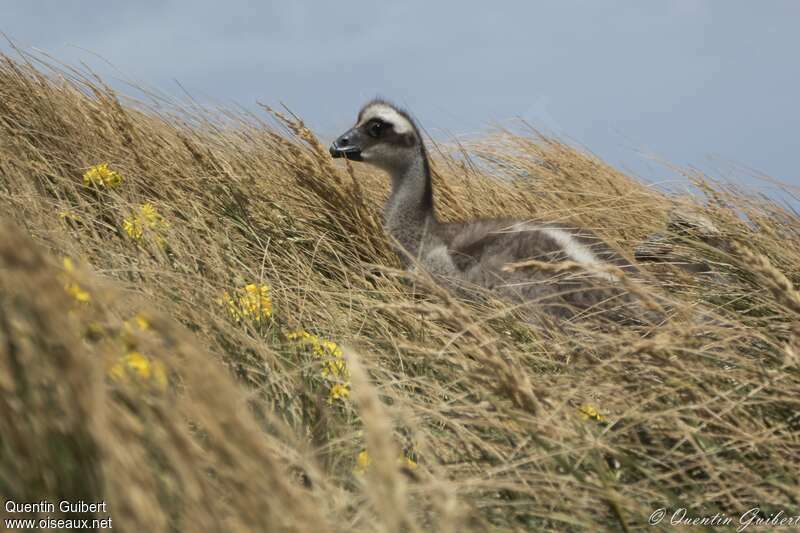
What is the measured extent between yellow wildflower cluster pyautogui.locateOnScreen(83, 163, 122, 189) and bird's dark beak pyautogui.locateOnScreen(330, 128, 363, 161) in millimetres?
1493

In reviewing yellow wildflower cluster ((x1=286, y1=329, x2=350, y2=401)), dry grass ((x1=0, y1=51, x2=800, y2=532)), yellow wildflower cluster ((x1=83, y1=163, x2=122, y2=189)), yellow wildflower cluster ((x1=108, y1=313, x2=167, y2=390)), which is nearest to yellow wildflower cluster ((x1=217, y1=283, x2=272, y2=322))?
dry grass ((x1=0, y1=51, x2=800, y2=532))

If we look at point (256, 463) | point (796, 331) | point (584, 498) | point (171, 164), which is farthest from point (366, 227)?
point (256, 463)

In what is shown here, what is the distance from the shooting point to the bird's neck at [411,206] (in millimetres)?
5715

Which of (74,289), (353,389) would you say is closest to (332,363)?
(353,389)

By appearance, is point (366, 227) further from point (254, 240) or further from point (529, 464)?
point (529, 464)

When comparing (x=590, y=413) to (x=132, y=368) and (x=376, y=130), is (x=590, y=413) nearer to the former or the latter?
(x=132, y=368)

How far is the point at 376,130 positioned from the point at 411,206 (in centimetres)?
63

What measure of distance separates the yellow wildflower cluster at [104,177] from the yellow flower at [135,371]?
3283mm

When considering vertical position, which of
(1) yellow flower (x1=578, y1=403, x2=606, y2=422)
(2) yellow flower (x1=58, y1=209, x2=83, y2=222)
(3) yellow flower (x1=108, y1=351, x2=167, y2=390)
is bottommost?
(1) yellow flower (x1=578, y1=403, x2=606, y2=422)

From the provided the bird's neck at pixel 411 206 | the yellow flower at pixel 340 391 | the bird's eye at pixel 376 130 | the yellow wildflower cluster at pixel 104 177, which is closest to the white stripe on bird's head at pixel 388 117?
the bird's eye at pixel 376 130

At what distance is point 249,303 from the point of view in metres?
3.43

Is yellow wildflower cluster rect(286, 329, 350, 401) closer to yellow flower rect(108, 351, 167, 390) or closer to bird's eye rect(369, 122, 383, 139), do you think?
yellow flower rect(108, 351, 167, 390)

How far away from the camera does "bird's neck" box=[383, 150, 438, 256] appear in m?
5.71

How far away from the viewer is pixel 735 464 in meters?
2.37
